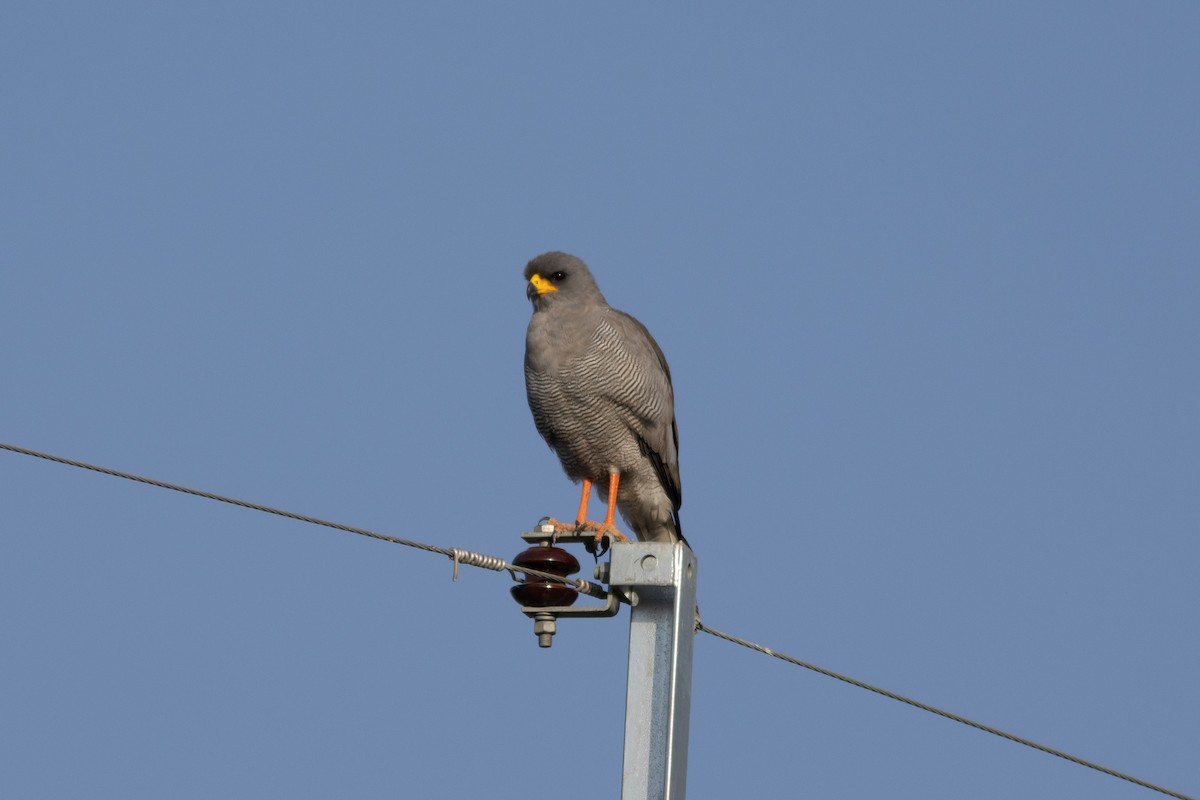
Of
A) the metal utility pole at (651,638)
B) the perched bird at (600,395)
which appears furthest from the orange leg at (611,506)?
the metal utility pole at (651,638)

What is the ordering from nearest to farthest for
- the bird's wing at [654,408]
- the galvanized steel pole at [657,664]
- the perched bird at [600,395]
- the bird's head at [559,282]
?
the galvanized steel pole at [657,664], the perched bird at [600,395], the bird's wing at [654,408], the bird's head at [559,282]

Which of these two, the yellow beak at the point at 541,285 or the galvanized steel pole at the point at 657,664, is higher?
the yellow beak at the point at 541,285

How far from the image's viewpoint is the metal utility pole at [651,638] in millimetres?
5246

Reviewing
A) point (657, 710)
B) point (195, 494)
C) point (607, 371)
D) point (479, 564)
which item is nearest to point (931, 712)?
point (657, 710)

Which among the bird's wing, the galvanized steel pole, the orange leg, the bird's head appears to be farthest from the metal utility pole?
the bird's head

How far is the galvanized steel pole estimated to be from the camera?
5.24 meters

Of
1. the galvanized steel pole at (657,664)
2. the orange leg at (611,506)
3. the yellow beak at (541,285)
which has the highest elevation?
the yellow beak at (541,285)

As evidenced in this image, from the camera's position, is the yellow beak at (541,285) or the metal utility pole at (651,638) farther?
the yellow beak at (541,285)

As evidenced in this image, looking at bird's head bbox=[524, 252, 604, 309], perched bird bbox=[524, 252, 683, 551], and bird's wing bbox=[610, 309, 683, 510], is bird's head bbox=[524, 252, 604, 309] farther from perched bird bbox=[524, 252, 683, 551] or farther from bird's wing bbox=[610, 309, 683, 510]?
bird's wing bbox=[610, 309, 683, 510]

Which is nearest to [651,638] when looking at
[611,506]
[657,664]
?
[657,664]

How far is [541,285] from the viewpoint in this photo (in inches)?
377

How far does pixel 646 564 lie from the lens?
5590mm

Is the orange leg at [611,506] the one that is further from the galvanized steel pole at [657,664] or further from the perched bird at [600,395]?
the galvanized steel pole at [657,664]

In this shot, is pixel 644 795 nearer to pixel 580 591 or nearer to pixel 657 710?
pixel 657 710
